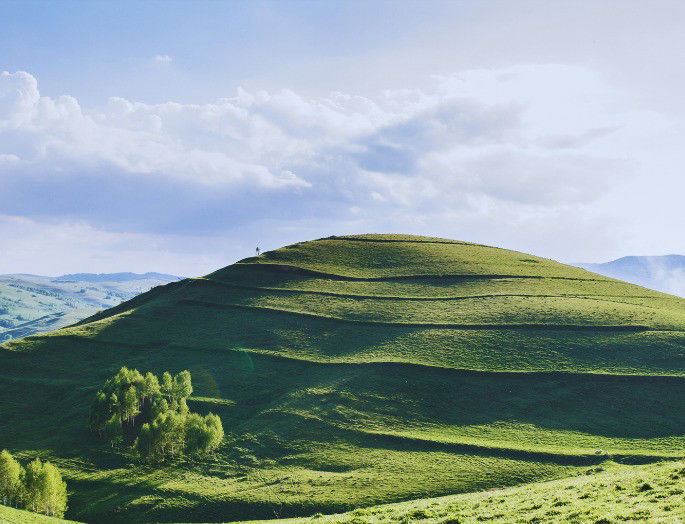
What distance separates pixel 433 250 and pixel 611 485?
152 m

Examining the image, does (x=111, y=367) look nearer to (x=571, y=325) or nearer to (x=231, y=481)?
(x=231, y=481)

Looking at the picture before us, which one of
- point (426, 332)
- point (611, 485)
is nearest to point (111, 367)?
point (426, 332)

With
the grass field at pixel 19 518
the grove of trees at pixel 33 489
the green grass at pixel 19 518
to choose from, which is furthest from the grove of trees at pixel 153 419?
the green grass at pixel 19 518

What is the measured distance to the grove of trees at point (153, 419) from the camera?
2995 inches

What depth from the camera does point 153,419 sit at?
82938 millimetres

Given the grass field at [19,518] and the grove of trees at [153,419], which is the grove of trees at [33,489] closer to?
the grove of trees at [153,419]

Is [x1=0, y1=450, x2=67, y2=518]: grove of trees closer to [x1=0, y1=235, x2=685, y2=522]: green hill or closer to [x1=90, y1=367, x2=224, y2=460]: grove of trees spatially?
[x1=0, y1=235, x2=685, y2=522]: green hill

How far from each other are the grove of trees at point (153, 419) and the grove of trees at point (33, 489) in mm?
13336

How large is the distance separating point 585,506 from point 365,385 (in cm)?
6778

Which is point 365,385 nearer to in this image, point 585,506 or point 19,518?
point 19,518

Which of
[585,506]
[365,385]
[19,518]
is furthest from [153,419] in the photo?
[585,506]

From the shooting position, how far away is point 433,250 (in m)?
180

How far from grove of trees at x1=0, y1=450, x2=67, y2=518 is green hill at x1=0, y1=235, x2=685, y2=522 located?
11.3 feet

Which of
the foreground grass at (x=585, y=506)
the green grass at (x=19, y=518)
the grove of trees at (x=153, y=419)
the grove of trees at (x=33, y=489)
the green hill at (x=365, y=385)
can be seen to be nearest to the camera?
the foreground grass at (x=585, y=506)
